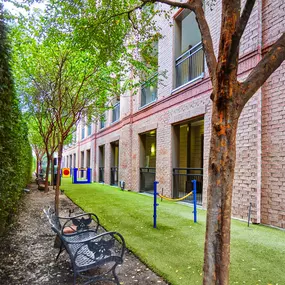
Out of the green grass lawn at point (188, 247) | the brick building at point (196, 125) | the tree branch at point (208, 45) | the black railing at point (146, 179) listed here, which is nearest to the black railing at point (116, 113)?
the brick building at point (196, 125)

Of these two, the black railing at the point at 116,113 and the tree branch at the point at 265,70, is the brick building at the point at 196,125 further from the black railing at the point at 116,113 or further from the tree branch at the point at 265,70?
the tree branch at the point at 265,70

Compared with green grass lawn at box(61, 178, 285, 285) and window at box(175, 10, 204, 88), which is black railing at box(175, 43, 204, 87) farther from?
→ green grass lawn at box(61, 178, 285, 285)

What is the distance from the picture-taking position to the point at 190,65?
941 centimetres

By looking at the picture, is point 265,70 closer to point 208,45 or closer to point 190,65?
point 208,45

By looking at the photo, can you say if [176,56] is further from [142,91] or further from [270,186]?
[270,186]

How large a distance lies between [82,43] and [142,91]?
789 centimetres

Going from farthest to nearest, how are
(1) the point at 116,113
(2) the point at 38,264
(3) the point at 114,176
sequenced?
(1) the point at 116,113 < (3) the point at 114,176 < (2) the point at 38,264

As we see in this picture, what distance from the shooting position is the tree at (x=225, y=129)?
2.35m

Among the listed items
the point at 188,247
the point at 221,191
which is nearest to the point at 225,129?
the point at 221,191

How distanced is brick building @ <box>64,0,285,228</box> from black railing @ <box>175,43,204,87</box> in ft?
0.13

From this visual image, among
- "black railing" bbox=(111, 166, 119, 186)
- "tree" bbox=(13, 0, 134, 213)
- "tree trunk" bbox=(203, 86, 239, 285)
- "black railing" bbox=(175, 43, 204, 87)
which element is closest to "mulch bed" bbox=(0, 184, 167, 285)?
"tree trunk" bbox=(203, 86, 239, 285)

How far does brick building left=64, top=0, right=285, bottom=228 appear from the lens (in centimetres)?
578

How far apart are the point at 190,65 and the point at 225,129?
762cm

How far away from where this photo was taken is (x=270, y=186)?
578 cm
